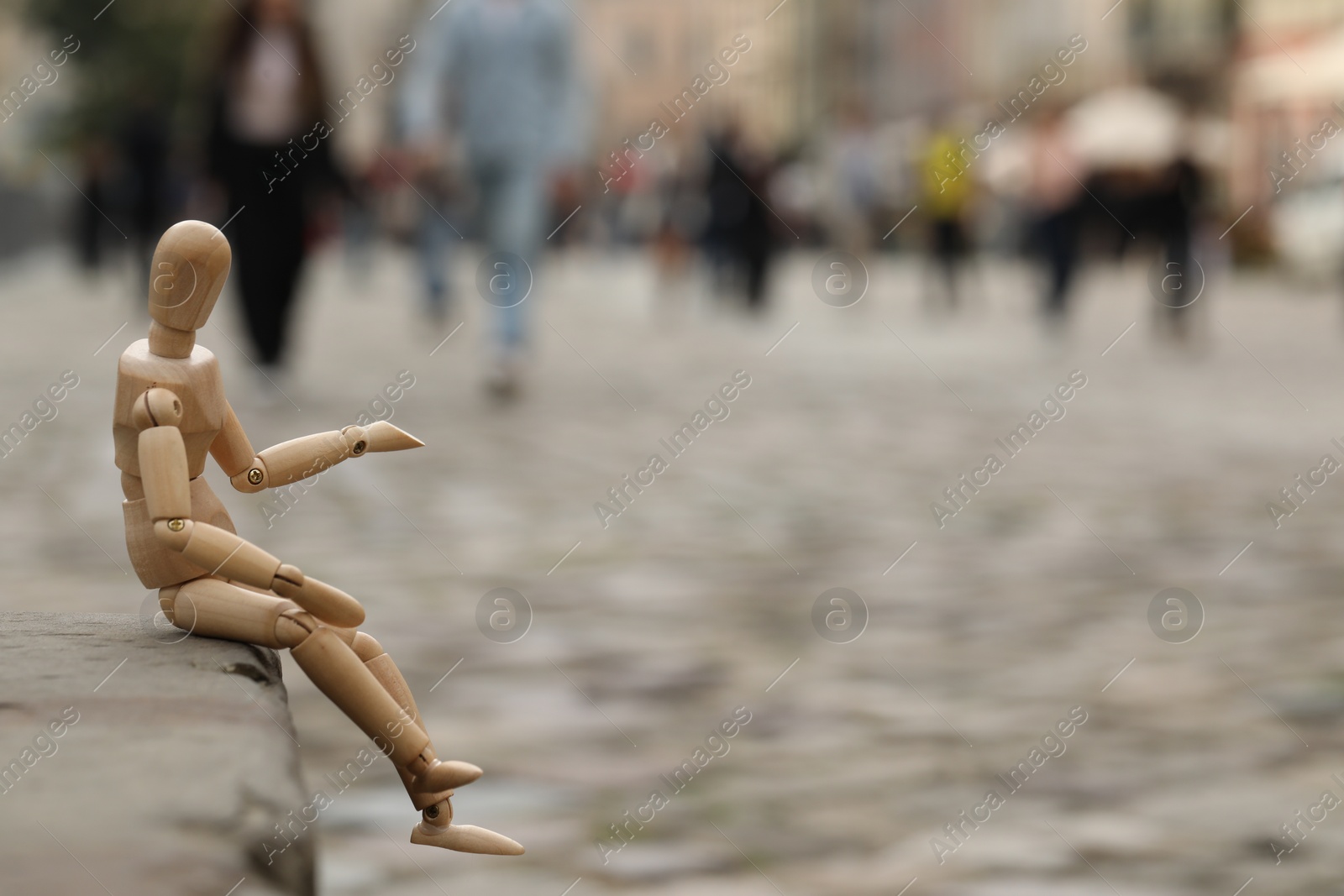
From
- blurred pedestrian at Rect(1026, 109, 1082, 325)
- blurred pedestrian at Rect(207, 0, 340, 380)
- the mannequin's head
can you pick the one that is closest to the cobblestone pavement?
blurred pedestrian at Rect(207, 0, 340, 380)

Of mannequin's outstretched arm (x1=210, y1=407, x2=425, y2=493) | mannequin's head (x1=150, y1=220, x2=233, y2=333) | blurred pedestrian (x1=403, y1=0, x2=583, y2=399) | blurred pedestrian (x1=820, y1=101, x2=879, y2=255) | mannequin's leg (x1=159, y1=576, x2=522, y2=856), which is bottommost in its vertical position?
mannequin's leg (x1=159, y1=576, x2=522, y2=856)

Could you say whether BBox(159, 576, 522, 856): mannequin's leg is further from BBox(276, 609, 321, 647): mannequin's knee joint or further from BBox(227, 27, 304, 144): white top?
BBox(227, 27, 304, 144): white top

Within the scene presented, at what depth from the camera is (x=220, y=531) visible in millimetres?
1765

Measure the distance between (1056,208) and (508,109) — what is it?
318 inches

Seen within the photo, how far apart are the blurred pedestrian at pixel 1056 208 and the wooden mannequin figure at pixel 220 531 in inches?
629

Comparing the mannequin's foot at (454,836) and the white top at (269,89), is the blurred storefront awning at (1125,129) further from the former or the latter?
the mannequin's foot at (454,836)

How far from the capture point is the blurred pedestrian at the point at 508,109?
10.3 meters

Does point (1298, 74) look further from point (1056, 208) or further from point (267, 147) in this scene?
point (267, 147)

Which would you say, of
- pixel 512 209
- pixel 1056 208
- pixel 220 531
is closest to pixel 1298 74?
pixel 1056 208

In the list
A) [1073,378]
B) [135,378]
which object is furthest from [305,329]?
[135,378]

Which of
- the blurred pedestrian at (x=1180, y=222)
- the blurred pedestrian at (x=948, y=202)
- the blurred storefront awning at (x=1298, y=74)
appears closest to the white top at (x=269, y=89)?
the blurred pedestrian at (x=1180, y=222)

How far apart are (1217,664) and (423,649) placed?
5.70 feet

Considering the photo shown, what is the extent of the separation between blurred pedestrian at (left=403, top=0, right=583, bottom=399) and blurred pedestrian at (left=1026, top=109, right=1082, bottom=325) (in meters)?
7.50

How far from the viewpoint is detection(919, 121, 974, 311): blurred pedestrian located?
68.7 ft
